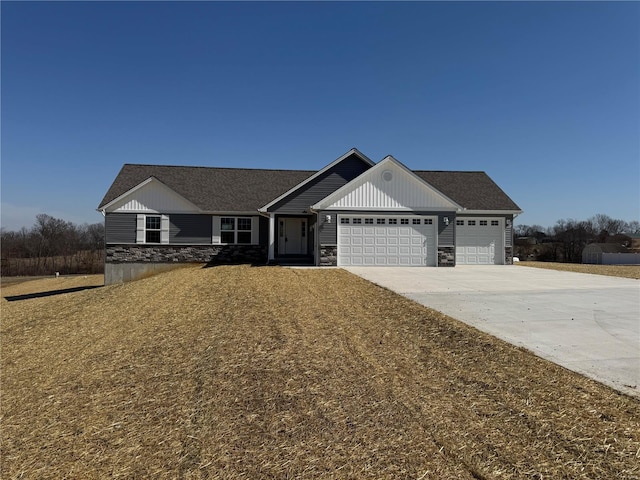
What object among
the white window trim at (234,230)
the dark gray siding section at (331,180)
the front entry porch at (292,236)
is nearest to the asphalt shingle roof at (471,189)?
the dark gray siding section at (331,180)

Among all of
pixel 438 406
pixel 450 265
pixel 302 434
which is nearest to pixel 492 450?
pixel 438 406

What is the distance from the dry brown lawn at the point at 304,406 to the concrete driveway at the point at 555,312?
498 millimetres

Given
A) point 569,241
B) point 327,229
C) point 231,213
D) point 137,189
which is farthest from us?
point 569,241

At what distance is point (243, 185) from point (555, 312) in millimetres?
18068

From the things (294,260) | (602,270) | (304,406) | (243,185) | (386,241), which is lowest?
(304,406)

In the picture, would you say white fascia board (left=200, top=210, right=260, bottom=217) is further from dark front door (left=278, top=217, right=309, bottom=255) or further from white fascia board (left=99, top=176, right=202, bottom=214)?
dark front door (left=278, top=217, right=309, bottom=255)

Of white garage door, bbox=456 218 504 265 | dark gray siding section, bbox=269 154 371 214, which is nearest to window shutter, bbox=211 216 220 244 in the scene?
dark gray siding section, bbox=269 154 371 214

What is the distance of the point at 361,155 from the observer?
742 inches

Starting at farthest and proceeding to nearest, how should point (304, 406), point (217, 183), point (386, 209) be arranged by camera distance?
point (217, 183) < point (386, 209) < point (304, 406)

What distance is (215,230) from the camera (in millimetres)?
19969

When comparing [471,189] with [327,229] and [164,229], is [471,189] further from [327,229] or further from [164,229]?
[164,229]

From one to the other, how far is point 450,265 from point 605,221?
55821 mm

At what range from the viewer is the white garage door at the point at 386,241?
17.3 metres

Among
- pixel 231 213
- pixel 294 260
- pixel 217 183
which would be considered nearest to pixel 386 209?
pixel 294 260
